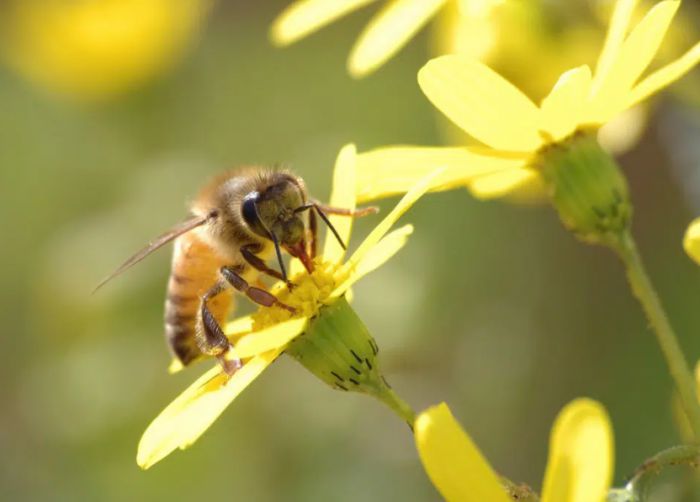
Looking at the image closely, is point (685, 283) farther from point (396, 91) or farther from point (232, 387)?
point (232, 387)

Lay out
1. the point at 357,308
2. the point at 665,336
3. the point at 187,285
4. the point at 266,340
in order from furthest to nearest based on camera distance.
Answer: the point at 357,308, the point at 187,285, the point at 665,336, the point at 266,340

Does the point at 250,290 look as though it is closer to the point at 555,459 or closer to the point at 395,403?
the point at 395,403

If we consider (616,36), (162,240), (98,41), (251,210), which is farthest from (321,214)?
(98,41)

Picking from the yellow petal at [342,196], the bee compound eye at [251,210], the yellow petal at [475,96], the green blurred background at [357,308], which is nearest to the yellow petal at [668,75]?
the yellow petal at [475,96]

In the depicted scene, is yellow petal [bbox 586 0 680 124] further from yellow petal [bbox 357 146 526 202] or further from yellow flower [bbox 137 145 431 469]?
yellow flower [bbox 137 145 431 469]

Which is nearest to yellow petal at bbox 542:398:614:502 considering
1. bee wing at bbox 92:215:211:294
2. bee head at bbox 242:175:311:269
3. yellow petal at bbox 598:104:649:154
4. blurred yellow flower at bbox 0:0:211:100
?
bee head at bbox 242:175:311:269

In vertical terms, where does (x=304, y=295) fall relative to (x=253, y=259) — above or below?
below
